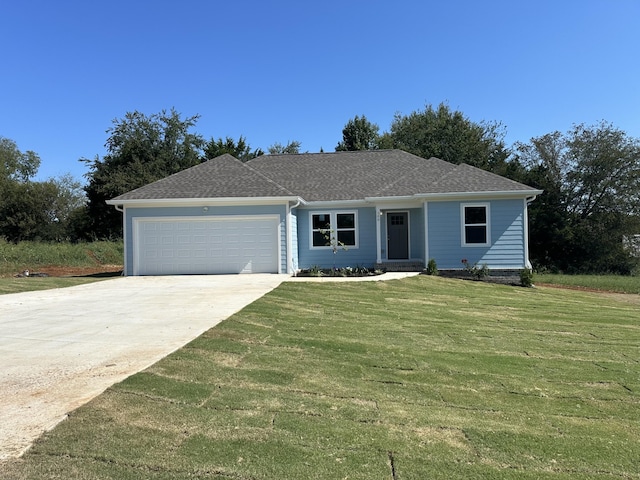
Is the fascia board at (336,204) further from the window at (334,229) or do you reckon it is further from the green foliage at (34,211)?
the green foliage at (34,211)

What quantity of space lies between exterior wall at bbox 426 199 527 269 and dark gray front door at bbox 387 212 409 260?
1.83 m

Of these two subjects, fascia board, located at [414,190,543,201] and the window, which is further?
the window

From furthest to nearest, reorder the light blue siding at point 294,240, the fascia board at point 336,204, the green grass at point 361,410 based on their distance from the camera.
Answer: the fascia board at point 336,204
the light blue siding at point 294,240
the green grass at point 361,410

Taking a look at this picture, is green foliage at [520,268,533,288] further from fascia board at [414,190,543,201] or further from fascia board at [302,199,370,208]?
fascia board at [302,199,370,208]

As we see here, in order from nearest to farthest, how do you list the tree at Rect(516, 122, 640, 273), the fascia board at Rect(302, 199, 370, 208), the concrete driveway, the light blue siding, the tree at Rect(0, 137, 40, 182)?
the concrete driveway
the light blue siding
the fascia board at Rect(302, 199, 370, 208)
the tree at Rect(516, 122, 640, 273)
the tree at Rect(0, 137, 40, 182)

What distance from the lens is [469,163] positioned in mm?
33438

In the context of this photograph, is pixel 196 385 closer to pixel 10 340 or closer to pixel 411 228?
pixel 10 340

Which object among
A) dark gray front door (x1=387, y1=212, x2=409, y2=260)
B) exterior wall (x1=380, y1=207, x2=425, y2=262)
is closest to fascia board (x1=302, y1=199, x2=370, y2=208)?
exterior wall (x1=380, y1=207, x2=425, y2=262)

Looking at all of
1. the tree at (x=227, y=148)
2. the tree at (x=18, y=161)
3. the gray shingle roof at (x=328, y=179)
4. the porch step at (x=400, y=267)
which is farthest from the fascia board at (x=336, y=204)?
the tree at (x=18, y=161)

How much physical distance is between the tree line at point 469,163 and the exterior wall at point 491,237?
12.9 meters

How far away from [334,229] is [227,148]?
77.1ft

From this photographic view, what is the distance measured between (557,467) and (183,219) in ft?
47.5

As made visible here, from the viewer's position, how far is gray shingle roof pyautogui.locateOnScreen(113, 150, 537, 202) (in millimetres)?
15734

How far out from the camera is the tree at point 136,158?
112 feet
